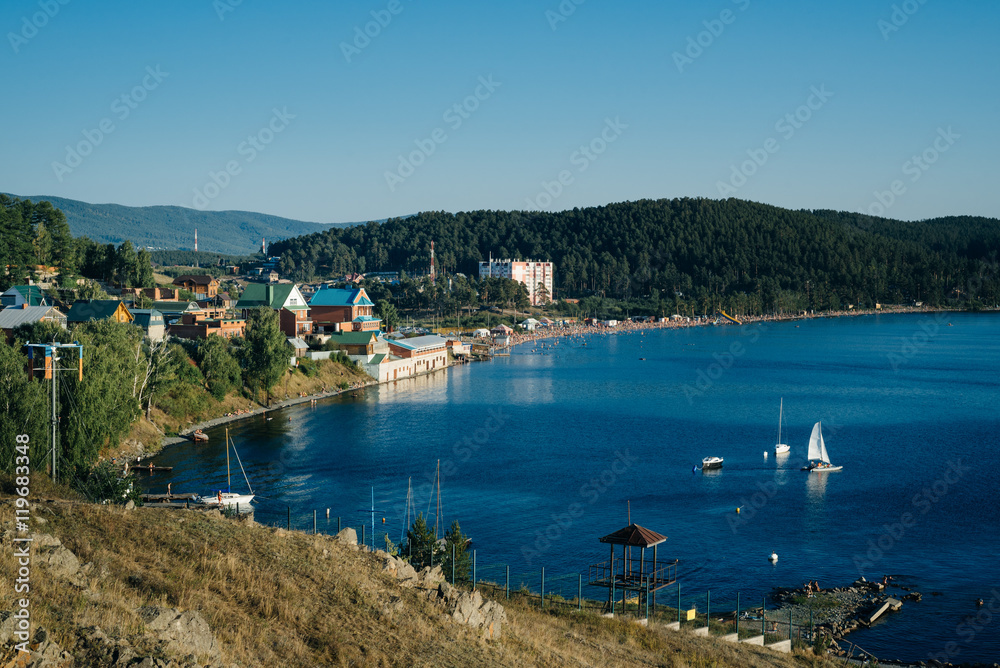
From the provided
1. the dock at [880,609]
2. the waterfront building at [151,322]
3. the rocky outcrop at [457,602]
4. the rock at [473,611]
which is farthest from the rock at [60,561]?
the waterfront building at [151,322]


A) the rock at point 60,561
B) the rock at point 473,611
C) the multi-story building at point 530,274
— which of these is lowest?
the rock at point 473,611

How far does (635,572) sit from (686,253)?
126 meters

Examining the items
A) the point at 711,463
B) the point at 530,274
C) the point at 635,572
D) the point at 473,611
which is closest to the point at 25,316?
the point at 711,463

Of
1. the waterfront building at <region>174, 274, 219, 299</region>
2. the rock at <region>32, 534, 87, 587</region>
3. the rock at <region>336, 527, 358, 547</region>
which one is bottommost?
the rock at <region>336, 527, 358, 547</region>

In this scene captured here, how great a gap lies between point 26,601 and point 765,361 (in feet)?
222

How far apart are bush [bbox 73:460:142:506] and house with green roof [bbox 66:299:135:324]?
23.2m

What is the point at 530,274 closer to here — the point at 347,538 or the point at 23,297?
the point at 23,297

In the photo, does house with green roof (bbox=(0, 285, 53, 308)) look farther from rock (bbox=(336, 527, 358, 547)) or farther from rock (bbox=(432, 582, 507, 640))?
rock (bbox=(432, 582, 507, 640))

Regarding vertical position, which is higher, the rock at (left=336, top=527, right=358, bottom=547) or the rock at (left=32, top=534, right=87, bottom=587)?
the rock at (left=32, top=534, right=87, bottom=587)

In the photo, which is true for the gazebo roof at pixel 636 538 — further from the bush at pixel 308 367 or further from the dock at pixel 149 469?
the bush at pixel 308 367

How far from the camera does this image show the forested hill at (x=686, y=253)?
13338 centimetres

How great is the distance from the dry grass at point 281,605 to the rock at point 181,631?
17cm

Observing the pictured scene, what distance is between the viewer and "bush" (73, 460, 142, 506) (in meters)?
19.3

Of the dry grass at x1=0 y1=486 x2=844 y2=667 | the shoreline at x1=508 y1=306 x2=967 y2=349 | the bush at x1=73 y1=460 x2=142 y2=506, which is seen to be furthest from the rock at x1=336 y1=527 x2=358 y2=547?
the shoreline at x1=508 y1=306 x2=967 y2=349
